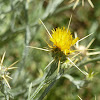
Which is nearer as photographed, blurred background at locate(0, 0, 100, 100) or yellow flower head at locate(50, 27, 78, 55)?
yellow flower head at locate(50, 27, 78, 55)

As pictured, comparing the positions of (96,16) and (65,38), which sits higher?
(65,38)

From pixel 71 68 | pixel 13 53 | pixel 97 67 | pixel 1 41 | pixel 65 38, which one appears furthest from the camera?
pixel 97 67

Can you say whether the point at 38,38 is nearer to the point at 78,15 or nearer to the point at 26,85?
the point at 78,15

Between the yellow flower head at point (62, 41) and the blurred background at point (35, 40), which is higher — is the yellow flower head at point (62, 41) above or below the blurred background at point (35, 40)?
above

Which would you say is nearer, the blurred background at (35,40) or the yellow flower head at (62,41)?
the yellow flower head at (62,41)

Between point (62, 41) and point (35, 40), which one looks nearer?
point (62, 41)

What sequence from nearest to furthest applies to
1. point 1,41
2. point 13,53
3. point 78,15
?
point 1,41 → point 13,53 → point 78,15

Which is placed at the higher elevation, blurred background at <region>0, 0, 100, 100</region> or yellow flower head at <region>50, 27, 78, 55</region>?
yellow flower head at <region>50, 27, 78, 55</region>

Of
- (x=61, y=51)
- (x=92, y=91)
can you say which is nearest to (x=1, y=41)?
(x=61, y=51)
